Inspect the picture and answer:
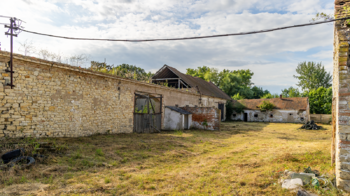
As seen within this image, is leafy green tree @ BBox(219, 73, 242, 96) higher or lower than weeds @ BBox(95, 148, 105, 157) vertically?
higher

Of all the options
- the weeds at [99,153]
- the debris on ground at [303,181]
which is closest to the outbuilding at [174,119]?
the weeds at [99,153]

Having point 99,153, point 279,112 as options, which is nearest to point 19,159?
point 99,153

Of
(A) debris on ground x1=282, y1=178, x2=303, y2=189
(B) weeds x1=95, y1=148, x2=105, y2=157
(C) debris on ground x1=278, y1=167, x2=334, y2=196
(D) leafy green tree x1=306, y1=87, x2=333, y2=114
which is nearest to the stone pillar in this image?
(C) debris on ground x1=278, y1=167, x2=334, y2=196

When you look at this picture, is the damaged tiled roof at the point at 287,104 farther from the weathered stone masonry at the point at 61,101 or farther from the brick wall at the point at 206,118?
the weathered stone masonry at the point at 61,101

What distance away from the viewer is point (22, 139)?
7.79 metres

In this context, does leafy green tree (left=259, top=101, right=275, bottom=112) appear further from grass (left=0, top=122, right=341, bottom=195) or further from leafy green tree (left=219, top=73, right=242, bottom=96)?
grass (left=0, top=122, right=341, bottom=195)

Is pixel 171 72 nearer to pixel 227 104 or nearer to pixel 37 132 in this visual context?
pixel 227 104

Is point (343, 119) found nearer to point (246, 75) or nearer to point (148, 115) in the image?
point (148, 115)

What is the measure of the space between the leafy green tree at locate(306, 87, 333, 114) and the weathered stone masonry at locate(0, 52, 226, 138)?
2970 cm

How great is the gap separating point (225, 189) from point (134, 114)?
30.8 ft

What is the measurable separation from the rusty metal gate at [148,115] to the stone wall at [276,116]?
64.4 ft

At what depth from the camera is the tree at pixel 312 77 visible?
1702 inches

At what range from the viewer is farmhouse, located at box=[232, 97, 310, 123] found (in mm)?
27641

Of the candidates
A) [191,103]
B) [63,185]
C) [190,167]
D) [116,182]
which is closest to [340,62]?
[190,167]
